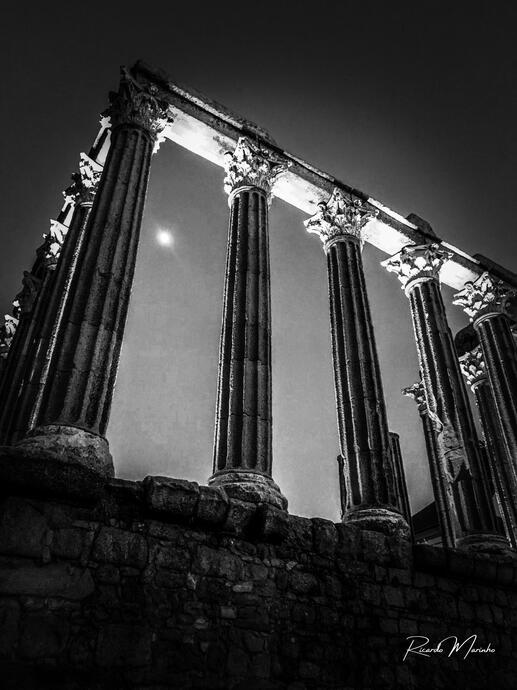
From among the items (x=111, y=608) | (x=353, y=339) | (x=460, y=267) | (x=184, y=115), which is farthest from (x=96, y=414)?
(x=460, y=267)

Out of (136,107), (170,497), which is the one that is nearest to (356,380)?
(170,497)

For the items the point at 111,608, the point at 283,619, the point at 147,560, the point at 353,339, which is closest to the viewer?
the point at 111,608

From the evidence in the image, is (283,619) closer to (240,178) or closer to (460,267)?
(240,178)

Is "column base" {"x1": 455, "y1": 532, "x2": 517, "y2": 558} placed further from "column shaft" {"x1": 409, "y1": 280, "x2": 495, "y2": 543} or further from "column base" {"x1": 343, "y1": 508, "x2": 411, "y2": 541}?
"column base" {"x1": 343, "y1": 508, "x2": 411, "y2": 541}

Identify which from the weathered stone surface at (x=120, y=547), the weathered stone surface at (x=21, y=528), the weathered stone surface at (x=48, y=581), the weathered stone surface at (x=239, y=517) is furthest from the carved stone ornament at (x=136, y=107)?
the weathered stone surface at (x=48, y=581)

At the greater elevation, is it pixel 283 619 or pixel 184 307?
pixel 184 307

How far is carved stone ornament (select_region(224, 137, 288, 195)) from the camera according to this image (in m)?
14.0

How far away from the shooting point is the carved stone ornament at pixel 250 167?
46.0 feet

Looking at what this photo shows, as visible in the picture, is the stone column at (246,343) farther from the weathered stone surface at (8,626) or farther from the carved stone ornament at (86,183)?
the weathered stone surface at (8,626)

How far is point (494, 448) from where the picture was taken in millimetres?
17391

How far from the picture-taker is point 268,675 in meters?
6.66

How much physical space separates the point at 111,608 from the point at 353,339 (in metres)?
8.56
